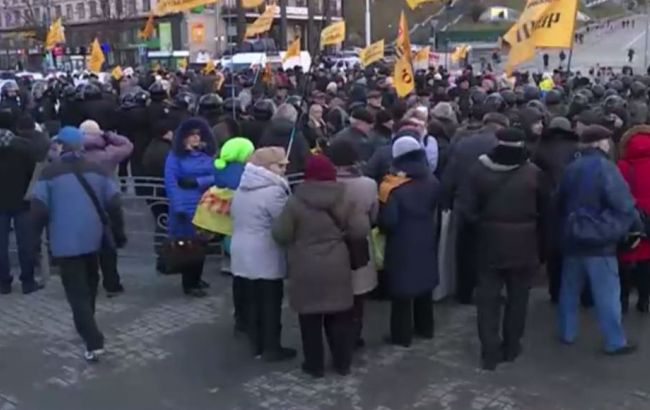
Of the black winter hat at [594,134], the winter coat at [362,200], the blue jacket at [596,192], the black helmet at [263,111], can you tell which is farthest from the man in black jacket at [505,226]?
the black helmet at [263,111]

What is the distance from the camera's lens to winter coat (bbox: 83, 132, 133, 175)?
8688 mm

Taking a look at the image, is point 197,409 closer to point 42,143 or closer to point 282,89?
point 42,143

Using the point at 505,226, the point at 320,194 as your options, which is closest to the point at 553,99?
the point at 505,226

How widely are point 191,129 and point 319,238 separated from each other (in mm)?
2496

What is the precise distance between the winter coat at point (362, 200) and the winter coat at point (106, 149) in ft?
10.0

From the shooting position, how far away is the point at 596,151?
21.8ft

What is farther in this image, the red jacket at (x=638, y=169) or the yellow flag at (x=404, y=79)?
the yellow flag at (x=404, y=79)

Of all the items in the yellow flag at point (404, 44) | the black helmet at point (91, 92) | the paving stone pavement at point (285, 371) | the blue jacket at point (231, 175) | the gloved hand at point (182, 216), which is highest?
the yellow flag at point (404, 44)

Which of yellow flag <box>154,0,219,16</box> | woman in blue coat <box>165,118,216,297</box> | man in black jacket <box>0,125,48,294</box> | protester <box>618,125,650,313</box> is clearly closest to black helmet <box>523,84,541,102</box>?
protester <box>618,125,650,313</box>

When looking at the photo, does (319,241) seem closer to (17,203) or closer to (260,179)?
(260,179)

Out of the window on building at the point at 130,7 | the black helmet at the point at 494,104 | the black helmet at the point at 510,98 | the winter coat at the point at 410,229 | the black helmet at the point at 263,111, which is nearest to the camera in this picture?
the winter coat at the point at 410,229

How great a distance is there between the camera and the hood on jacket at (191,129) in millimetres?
8250

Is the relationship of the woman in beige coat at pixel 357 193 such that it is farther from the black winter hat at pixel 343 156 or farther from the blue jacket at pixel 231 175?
the blue jacket at pixel 231 175

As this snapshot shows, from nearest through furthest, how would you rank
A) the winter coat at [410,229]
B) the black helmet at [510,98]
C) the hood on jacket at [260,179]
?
the hood on jacket at [260,179], the winter coat at [410,229], the black helmet at [510,98]
